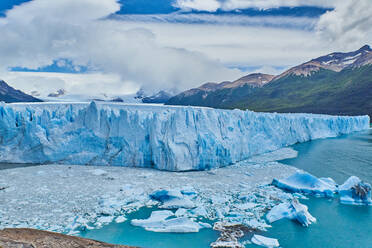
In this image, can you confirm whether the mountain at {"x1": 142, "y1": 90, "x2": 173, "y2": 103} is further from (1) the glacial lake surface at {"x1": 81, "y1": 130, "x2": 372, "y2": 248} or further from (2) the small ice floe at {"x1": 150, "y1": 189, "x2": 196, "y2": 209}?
(1) the glacial lake surface at {"x1": 81, "y1": 130, "x2": 372, "y2": 248}

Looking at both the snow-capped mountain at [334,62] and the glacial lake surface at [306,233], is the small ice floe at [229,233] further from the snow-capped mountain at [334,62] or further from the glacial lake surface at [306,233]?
the snow-capped mountain at [334,62]

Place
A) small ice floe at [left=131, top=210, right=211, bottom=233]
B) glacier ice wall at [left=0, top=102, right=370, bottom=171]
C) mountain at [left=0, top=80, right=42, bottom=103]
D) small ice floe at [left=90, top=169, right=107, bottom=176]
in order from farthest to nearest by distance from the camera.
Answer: mountain at [left=0, top=80, right=42, bottom=103]
glacier ice wall at [left=0, top=102, right=370, bottom=171]
small ice floe at [left=90, top=169, right=107, bottom=176]
small ice floe at [left=131, top=210, right=211, bottom=233]

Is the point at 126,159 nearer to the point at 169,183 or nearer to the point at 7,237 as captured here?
the point at 169,183

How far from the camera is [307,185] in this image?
913 cm

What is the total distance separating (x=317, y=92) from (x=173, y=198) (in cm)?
7209

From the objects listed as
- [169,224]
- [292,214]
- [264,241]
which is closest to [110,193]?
[169,224]

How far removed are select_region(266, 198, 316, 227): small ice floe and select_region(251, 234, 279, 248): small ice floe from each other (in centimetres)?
104

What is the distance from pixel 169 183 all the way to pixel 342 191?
5.83m

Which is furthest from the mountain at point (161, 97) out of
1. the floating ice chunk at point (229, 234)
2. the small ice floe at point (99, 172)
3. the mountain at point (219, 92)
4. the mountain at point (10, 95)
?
the floating ice chunk at point (229, 234)

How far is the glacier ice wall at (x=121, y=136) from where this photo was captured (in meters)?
11.9

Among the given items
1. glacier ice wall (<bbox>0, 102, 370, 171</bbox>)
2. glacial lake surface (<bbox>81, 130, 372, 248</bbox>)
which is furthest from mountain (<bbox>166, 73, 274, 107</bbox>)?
glacial lake surface (<bbox>81, 130, 372, 248</bbox>)

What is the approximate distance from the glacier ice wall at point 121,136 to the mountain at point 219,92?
79.7 meters

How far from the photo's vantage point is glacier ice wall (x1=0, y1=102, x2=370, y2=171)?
11945mm

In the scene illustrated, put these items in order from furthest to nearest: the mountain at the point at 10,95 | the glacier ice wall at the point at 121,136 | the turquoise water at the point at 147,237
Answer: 1. the mountain at the point at 10,95
2. the glacier ice wall at the point at 121,136
3. the turquoise water at the point at 147,237
